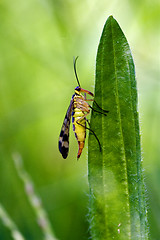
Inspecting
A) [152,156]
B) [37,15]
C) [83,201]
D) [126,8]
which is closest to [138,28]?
[126,8]

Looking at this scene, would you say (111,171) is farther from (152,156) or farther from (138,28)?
(138,28)

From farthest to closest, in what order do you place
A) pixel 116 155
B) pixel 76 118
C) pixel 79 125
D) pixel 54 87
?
pixel 54 87 → pixel 76 118 → pixel 79 125 → pixel 116 155

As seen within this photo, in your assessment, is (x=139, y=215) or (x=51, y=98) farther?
(x=51, y=98)

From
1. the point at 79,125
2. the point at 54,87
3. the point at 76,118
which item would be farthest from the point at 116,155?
the point at 54,87

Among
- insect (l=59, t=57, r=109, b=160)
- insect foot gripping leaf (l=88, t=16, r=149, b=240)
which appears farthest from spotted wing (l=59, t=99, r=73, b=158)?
insect foot gripping leaf (l=88, t=16, r=149, b=240)

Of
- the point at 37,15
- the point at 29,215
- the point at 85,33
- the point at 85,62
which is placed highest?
the point at 37,15

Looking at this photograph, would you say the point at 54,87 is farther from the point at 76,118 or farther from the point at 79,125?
the point at 79,125
